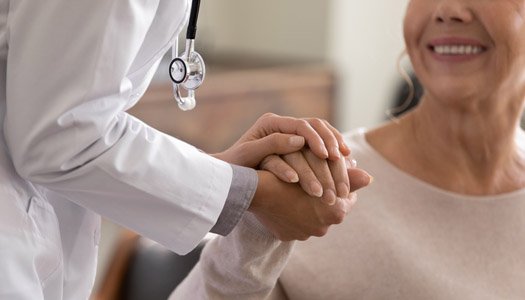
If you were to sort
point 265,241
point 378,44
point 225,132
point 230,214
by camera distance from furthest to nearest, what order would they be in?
point 378,44 → point 225,132 → point 265,241 → point 230,214

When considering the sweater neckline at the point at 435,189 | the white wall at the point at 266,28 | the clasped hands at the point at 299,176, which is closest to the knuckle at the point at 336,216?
the clasped hands at the point at 299,176

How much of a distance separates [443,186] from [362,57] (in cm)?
320

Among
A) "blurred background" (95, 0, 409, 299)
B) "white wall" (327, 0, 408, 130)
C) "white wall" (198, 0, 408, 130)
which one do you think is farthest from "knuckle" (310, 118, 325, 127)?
"white wall" (327, 0, 408, 130)

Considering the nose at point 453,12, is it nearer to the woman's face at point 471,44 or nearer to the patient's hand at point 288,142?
the woman's face at point 471,44

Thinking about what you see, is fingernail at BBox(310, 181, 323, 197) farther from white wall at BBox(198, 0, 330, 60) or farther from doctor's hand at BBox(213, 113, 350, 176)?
white wall at BBox(198, 0, 330, 60)

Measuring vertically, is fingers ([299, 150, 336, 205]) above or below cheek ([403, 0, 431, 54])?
below

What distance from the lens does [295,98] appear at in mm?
3867

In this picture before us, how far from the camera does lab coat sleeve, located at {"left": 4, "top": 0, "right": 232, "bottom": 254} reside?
0.89 m

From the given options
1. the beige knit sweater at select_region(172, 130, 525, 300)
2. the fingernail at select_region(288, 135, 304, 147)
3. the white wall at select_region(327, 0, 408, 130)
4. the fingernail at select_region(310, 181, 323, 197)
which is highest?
the fingernail at select_region(288, 135, 304, 147)

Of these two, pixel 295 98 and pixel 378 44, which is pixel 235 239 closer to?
pixel 295 98

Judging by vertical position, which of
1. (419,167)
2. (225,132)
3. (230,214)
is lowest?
(225,132)

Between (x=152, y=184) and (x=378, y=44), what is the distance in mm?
3854

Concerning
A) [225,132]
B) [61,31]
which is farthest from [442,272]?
[225,132]

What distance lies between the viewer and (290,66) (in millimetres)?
4680
